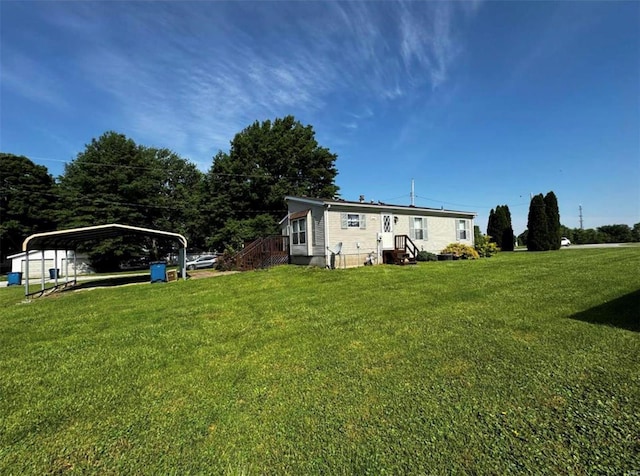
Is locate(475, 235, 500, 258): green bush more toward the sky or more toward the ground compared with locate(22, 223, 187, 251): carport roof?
more toward the ground

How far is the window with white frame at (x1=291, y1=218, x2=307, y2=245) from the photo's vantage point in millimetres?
16634

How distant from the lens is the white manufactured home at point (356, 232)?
49.6ft

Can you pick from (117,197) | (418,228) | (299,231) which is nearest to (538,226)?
(418,228)

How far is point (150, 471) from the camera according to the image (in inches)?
85.7

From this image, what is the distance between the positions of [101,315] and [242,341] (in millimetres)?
4851

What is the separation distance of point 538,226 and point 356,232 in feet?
55.7

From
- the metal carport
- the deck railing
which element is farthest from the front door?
→ the metal carport

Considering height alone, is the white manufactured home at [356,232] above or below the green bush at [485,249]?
above

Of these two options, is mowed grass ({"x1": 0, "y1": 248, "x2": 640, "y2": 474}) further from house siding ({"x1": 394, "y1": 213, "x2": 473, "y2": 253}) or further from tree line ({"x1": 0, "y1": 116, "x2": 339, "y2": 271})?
tree line ({"x1": 0, "y1": 116, "x2": 339, "y2": 271})

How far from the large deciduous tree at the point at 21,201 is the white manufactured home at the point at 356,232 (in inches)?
1148

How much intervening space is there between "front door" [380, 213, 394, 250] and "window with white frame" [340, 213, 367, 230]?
1.35m

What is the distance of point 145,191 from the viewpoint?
3216 centimetres

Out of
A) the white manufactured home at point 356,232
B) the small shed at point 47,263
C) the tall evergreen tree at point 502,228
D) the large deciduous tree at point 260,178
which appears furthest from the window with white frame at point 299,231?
the small shed at point 47,263

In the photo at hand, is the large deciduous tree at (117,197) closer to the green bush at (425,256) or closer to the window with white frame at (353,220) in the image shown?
the window with white frame at (353,220)
